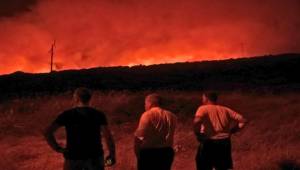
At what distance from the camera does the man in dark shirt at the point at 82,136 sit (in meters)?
5.60

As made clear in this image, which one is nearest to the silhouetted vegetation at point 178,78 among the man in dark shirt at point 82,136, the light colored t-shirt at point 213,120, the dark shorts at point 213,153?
the dark shorts at point 213,153

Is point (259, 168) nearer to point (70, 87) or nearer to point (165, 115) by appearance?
point (165, 115)

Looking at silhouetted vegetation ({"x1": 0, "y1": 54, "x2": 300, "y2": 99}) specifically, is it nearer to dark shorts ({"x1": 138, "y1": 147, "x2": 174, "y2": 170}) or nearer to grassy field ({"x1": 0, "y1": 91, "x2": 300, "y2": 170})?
grassy field ({"x1": 0, "y1": 91, "x2": 300, "y2": 170})

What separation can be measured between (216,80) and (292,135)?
23.4m

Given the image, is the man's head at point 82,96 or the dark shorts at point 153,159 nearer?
the man's head at point 82,96

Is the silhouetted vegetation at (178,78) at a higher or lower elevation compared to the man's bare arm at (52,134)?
higher

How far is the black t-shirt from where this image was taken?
5609mm

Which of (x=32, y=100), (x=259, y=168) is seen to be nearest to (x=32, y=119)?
(x=32, y=100)

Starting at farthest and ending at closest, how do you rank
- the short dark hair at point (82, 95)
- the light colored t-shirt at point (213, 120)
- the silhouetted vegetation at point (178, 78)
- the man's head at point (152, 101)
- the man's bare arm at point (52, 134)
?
the silhouetted vegetation at point (178, 78) < the light colored t-shirt at point (213, 120) < the man's head at point (152, 101) < the short dark hair at point (82, 95) < the man's bare arm at point (52, 134)

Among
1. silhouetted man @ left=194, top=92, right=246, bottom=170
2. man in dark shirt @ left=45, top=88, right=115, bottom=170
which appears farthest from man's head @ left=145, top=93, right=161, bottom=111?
man in dark shirt @ left=45, top=88, right=115, bottom=170

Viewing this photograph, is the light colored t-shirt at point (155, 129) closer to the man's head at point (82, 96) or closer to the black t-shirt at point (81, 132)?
the black t-shirt at point (81, 132)

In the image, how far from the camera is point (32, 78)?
49344 mm

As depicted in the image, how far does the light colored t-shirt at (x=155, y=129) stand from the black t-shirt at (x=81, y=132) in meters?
0.91

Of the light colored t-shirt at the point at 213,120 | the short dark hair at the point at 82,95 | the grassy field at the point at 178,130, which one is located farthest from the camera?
the grassy field at the point at 178,130
